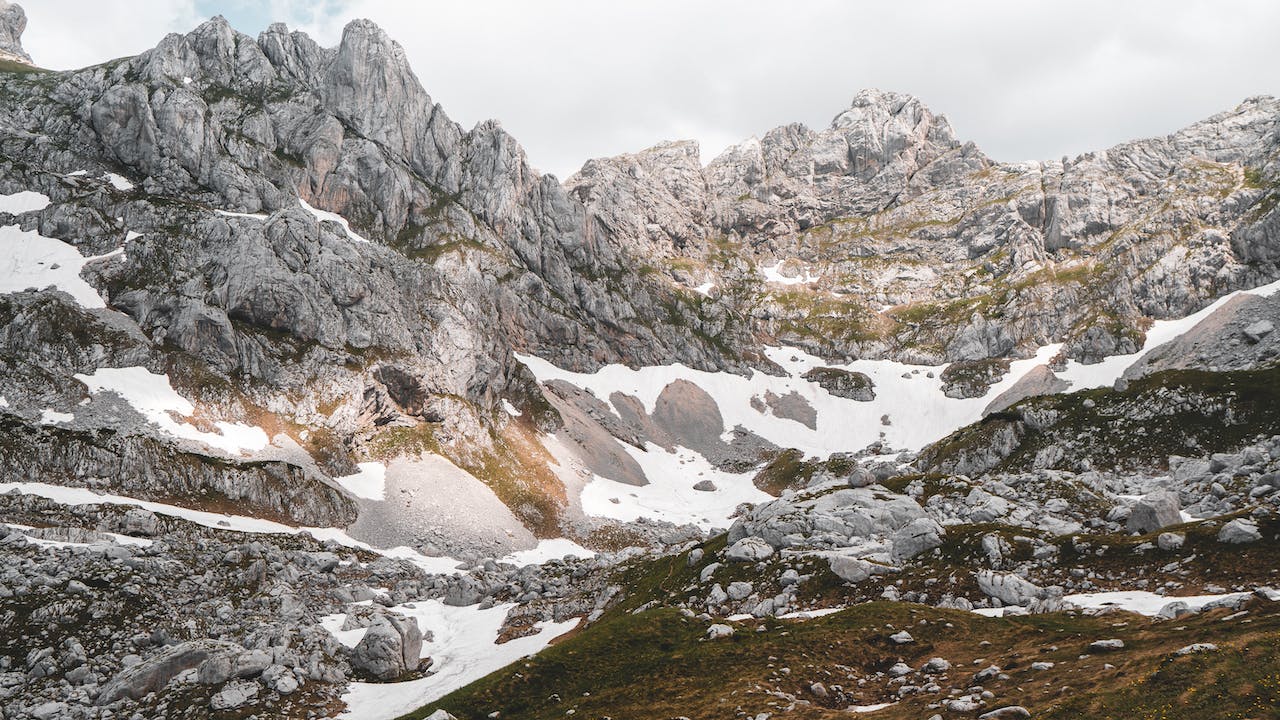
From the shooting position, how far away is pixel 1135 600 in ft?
109

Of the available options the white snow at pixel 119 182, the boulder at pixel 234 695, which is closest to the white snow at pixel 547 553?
the boulder at pixel 234 695

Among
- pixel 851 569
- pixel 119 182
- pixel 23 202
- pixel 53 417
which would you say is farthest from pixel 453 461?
pixel 23 202

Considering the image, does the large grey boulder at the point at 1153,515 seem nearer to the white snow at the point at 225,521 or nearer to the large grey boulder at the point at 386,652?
the large grey boulder at the point at 386,652

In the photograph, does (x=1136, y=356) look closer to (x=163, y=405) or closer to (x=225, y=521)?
(x=225, y=521)

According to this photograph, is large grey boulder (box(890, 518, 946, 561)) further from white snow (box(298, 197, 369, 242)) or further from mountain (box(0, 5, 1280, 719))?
white snow (box(298, 197, 369, 242))

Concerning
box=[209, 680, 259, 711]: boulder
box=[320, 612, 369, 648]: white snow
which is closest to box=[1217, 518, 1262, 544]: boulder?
box=[209, 680, 259, 711]: boulder

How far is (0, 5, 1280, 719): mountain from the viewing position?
1364 inches

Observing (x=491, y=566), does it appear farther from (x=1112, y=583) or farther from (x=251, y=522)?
(x=1112, y=583)

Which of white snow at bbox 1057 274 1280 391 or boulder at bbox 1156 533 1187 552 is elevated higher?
white snow at bbox 1057 274 1280 391

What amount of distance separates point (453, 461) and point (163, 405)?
1829 inches

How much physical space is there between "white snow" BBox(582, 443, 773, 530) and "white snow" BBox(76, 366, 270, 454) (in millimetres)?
60942

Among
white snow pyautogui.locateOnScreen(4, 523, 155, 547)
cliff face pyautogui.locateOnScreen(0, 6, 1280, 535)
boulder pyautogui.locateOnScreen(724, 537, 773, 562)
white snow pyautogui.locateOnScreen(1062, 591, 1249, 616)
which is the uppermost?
cliff face pyautogui.locateOnScreen(0, 6, 1280, 535)

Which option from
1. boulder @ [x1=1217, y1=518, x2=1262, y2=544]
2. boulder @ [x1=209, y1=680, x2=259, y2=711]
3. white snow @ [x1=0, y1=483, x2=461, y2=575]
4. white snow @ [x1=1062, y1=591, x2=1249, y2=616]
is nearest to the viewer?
white snow @ [x1=1062, y1=591, x2=1249, y2=616]

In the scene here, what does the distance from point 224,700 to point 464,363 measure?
11167cm
